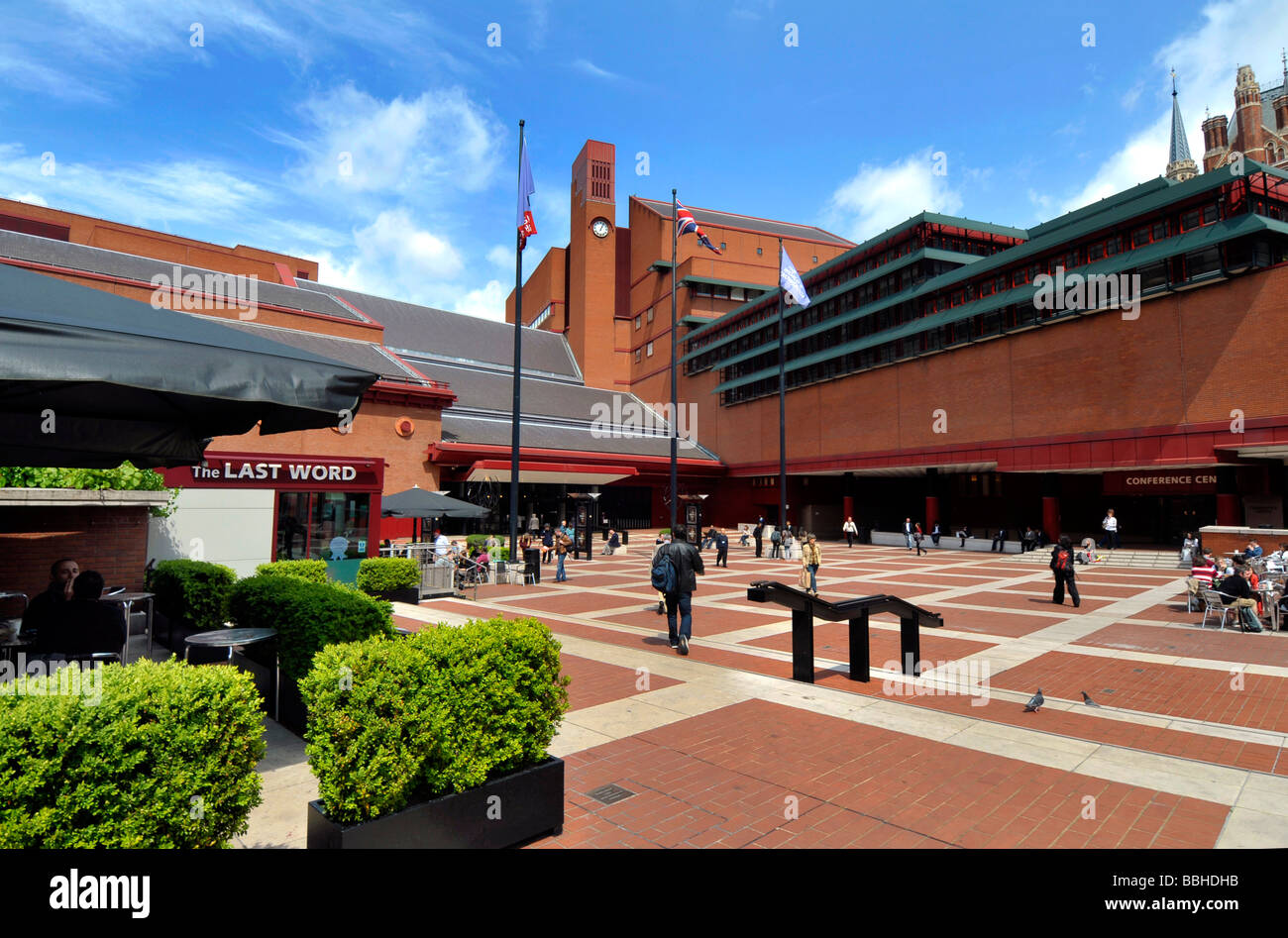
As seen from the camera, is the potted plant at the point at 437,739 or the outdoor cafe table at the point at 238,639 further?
the outdoor cafe table at the point at 238,639

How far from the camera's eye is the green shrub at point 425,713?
3221mm

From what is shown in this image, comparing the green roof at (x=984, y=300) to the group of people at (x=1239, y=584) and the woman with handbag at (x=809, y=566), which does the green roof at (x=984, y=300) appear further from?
the woman with handbag at (x=809, y=566)

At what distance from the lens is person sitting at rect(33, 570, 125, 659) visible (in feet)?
16.2

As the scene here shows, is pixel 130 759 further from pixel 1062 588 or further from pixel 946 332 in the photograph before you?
pixel 946 332

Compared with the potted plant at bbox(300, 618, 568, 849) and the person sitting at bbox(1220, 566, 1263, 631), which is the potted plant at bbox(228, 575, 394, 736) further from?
the person sitting at bbox(1220, 566, 1263, 631)

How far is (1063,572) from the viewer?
45.9 ft

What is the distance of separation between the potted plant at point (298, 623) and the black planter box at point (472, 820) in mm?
2063

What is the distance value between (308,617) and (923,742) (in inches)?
211

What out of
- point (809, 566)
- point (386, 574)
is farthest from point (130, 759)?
point (809, 566)

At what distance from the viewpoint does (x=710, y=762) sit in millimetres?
5137

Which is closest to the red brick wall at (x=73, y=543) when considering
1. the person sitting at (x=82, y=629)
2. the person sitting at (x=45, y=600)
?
the person sitting at (x=45, y=600)

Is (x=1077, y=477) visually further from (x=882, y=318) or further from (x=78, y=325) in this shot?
(x=78, y=325)
